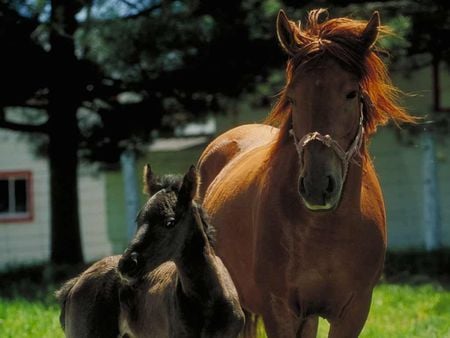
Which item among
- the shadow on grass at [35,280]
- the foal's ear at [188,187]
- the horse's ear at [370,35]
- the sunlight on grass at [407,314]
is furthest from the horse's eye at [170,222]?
the shadow on grass at [35,280]

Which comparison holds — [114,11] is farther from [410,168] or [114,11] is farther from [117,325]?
[117,325]

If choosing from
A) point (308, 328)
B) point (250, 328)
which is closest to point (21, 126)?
point (250, 328)

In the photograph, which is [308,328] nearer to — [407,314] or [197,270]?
[197,270]

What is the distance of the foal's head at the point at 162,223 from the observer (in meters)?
4.03

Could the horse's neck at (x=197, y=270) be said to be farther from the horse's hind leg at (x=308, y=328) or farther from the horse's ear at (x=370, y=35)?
the horse's ear at (x=370, y=35)

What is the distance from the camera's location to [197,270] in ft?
14.4

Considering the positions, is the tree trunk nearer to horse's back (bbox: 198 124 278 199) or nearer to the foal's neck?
horse's back (bbox: 198 124 278 199)

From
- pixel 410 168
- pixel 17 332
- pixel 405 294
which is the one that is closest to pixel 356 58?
pixel 17 332

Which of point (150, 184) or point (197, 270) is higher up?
point (150, 184)

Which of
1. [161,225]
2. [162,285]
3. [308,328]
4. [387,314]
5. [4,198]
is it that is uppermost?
[161,225]

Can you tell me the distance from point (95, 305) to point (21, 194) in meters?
18.5

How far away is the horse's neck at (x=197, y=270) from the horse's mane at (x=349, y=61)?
2.75 feet

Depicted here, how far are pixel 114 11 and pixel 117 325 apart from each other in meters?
7.53

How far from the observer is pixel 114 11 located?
11.6m
